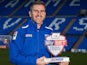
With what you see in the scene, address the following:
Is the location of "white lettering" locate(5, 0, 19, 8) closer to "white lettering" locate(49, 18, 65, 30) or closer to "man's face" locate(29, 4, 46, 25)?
"white lettering" locate(49, 18, 65, 30)

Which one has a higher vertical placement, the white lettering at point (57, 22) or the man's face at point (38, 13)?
the man's face at point (38, 13)

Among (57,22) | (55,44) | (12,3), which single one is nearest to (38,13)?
(55,44)

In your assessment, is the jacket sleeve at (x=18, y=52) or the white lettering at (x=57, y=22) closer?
the jacket sleeve at (x=18, y=52)

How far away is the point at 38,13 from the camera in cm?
256

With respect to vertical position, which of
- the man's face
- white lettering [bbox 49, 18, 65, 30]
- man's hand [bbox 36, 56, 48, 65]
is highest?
the man's face

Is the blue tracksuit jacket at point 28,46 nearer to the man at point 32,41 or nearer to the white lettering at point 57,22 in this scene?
the man at point 32,41

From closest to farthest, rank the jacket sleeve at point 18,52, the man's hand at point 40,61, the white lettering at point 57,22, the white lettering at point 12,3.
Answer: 1. the man's hand at point 40,61
2. the jacket sleeve at point 18,52
3. the white lettering at point 57,22
4. the white lettering at point 12,3

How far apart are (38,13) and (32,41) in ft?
0.84

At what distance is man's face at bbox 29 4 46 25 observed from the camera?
255 cm

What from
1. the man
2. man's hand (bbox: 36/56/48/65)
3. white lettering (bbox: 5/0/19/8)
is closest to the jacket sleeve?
the man

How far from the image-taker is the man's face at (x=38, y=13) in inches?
101

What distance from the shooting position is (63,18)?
70.7 ft

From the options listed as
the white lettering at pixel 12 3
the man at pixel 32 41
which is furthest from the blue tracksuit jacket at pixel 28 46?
the white lettering at pixel 12 3

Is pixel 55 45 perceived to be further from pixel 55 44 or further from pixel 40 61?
pixel 40 61
